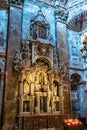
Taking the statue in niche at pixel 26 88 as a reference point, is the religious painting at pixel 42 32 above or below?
above

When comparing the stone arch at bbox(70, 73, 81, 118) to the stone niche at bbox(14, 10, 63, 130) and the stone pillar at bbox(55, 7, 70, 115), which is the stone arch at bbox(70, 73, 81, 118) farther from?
the stone niche at bbox(14, 10, 63, 130)

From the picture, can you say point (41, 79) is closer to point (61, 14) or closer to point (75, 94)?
point (75, 94)

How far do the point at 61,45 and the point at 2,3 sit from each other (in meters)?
5.72

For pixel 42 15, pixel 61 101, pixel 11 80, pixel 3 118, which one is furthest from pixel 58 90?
pixel 42 15

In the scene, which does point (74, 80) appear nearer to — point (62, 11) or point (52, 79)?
point (52, 79)

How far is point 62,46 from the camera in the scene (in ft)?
49.0

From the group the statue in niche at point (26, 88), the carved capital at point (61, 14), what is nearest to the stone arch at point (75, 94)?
the statue in niche at point (26, 88)

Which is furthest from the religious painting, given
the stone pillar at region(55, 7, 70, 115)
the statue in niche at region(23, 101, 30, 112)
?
the statue in niche at region(23, 101, 30, 112)

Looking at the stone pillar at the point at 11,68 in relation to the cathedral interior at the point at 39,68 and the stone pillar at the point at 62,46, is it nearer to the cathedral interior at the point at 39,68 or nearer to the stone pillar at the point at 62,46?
the cathedral interior at the point at 39,68

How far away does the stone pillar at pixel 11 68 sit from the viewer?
11.2 metres

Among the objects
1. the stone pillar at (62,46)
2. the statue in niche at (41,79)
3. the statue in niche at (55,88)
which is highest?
the stone pillar at (62,46)

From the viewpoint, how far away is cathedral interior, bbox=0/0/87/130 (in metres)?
11.5

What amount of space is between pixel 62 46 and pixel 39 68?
11.3 ft

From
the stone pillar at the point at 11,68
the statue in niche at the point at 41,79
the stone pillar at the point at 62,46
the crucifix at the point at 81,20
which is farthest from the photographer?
the crucifix at the point at 81,20
